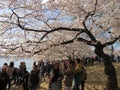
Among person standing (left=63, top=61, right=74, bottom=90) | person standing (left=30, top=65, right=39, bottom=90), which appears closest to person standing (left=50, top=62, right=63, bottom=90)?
person standing (left=63, top=61, right=74, bottom=90)

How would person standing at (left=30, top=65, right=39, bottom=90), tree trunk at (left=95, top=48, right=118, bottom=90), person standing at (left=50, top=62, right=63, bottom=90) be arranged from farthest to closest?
tree trunk at (left=95, top=48, right=118, bottom=90) → person standing at (left=30, top=65, right=39, bottom=90) → person standing at (left=50, top=62, right=63, bottom=90)

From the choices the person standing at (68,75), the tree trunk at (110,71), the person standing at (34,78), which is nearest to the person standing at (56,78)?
the person standing at (68,75)

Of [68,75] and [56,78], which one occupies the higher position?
[68,75]

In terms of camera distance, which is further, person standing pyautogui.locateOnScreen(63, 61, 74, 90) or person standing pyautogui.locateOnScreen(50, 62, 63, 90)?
person standing pyautogui.locateOnScreen(63, 61, 74, 90)

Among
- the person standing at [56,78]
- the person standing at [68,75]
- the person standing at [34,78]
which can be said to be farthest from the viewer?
the person standing at [34,78]

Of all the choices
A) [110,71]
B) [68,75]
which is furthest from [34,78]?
[110,71]

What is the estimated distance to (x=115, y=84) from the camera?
605 inches

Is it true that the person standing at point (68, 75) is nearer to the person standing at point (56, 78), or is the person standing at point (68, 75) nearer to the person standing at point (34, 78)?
the person standing at point (56, 78)

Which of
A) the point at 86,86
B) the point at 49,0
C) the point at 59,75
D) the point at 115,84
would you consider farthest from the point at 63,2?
the point at 86,86

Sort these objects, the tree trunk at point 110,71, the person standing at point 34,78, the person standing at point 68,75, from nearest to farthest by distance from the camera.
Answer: the person standing at point 68,75
the person standing at point 34,78
the tree trunk at point 110,71

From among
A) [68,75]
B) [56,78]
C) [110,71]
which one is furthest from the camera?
[110,71]

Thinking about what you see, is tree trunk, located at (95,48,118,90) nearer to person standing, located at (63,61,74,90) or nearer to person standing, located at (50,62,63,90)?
person standing, located at (63,61,74,90)

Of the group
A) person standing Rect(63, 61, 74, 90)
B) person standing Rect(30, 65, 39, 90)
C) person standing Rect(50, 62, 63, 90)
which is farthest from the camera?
person standing Rect(30, 65, 39, 90)

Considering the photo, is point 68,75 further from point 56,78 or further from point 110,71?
point 110,71
